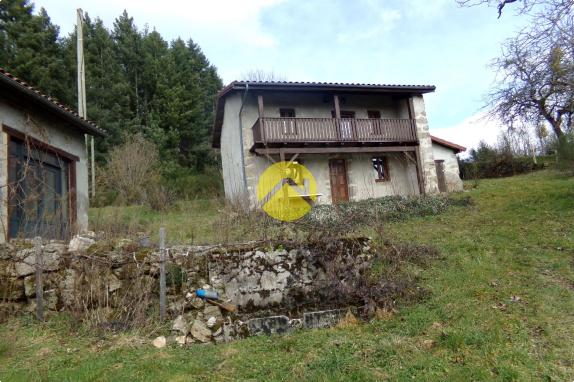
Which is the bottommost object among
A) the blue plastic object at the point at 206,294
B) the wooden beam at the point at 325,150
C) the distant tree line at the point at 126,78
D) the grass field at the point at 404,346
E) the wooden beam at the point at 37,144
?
the grass field at the point at 404,346

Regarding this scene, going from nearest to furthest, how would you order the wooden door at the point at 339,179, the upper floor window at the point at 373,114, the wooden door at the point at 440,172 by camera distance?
the wooden door at the point at 339,179
the upper floor window at the point at 373,114
the wooden door at the point at 440,172

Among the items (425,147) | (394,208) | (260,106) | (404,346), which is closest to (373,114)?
(425,147)

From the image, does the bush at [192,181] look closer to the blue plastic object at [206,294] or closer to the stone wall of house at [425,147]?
the stone wall of house at [425,147]

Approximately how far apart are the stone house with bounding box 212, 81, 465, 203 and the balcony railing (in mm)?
37

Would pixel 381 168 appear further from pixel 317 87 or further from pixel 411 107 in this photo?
pixel 317 87

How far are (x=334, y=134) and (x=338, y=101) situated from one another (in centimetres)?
203

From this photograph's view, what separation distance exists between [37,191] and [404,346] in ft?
27.6

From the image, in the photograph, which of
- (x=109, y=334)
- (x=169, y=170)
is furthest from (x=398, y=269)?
(x=169, y=170)

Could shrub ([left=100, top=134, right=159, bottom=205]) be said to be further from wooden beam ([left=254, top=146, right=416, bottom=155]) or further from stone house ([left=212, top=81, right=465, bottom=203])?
wooden beam ([left=254, top=146, right=416, bottom=155])

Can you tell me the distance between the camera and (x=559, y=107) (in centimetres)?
1241

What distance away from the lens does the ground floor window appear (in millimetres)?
6964

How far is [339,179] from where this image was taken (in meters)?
15.9

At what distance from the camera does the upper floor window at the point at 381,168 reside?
1638 cm

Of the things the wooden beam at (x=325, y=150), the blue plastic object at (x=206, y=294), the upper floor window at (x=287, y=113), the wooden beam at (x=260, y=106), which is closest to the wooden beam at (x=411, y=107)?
the wooden beam at (x=325, y=150)
